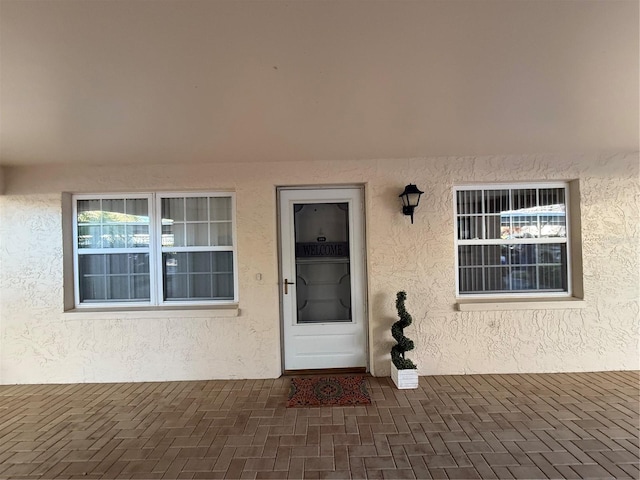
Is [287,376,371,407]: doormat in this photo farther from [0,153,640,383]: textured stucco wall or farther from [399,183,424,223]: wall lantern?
[399,183,424,223]: wall lantern

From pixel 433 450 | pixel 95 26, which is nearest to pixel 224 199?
pixel 95 26

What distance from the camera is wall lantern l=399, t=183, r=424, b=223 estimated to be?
3.53 m

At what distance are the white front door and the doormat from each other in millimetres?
289

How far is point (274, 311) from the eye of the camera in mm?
3768

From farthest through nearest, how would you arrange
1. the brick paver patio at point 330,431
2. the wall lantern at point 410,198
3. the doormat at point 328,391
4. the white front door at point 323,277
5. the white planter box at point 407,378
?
the white front door at point 323,277 < the wall lantern at point 410,198 < the white planter box at point 407,378 < the doormat at point 328,391 < the brick paver patio at point 330,431

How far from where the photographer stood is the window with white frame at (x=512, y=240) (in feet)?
12.9

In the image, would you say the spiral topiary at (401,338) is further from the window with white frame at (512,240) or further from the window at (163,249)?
the window at (163,249)

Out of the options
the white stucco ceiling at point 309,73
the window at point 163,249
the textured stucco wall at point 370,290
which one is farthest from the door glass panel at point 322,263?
the white stucco ceiling at point 309,73

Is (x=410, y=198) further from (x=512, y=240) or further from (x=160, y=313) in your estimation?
(x=160, y=313)

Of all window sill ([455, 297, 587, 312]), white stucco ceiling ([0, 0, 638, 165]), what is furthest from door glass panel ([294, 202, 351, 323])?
window sill ([455, 297, 587, 312])

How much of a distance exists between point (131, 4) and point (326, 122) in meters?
1.53

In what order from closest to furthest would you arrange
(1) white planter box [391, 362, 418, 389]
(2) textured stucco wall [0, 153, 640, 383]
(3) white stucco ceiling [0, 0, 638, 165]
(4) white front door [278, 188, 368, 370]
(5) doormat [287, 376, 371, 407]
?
(3) white stucco ceiling [0, 0, 638, 165] < (5) doormat [287, 376, 371, 407] < (1) white planter box [391, 362, 418, 389] < (2) textured stucco wall [0, 153, 640, 383] < (4) white front door [278, 188, 368, 370]

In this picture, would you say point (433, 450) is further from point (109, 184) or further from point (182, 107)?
point (109, 184)

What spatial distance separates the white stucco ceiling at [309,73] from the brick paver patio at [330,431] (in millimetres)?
2509
